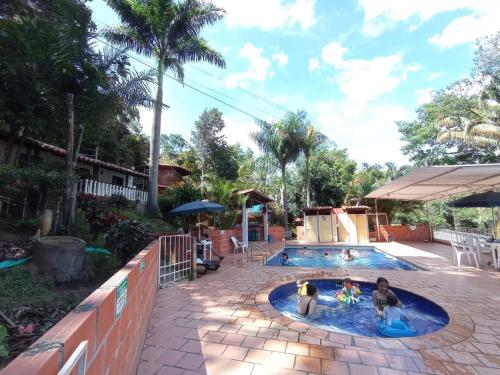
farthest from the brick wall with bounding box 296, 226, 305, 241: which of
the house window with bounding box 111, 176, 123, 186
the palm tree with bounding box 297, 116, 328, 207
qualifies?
the house window with bounding box 111, 176, 123, 186

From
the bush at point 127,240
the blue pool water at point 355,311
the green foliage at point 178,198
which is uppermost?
the green foliage at point 178,198

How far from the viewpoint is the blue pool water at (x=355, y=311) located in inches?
181

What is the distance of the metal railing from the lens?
0.83 metres

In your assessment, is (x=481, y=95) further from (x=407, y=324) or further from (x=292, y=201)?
(x=407, y=324)

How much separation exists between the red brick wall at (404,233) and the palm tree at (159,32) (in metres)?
13.6

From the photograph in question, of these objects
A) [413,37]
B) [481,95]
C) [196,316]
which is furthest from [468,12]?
[196,316]

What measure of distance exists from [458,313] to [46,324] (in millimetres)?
6059

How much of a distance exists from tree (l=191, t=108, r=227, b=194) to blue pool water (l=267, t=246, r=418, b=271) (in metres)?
14.6

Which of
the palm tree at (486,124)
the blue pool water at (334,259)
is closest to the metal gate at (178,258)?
the blue pool water at (334,259)

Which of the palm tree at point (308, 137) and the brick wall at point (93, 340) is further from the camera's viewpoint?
the palm tree at point (308, 137)

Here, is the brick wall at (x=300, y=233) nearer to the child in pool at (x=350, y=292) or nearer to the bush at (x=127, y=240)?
the child in pool at (x=350, y=292)

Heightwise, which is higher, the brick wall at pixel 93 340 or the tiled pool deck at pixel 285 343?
the brick wall at pixel 93 340

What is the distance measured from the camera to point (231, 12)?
42.5 feet

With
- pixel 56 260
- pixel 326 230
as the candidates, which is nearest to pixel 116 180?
pixel 56 260
